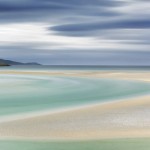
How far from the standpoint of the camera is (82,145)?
7.93 m

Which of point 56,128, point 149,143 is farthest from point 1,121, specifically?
point 149,143

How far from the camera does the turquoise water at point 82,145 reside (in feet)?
25.3

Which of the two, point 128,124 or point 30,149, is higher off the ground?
point 128,124

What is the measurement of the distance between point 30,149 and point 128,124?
3.27 meters

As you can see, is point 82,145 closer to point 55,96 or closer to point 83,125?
point 83,125

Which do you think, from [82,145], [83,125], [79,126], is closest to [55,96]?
[83,125]

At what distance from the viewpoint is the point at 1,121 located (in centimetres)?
1084

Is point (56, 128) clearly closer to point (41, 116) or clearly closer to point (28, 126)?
point (28, 126)

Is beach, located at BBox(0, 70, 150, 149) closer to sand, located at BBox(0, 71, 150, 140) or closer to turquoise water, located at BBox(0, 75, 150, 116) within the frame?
sand, located at BBox(0, 71, 150, 140)

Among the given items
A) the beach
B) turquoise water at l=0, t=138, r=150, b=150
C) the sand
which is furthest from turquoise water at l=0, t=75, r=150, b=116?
turquoise water at l=0, t=138, r=150, b=150

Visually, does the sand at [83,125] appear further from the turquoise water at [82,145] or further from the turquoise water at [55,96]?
the turquoise water at [55,96]

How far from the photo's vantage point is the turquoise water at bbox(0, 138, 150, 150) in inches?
303

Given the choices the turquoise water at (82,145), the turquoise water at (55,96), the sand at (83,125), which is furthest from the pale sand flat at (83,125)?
the turquoise water at (55,96)

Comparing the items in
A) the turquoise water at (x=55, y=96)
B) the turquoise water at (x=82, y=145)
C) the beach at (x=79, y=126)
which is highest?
the turquoise water at (x=55, y=96)
